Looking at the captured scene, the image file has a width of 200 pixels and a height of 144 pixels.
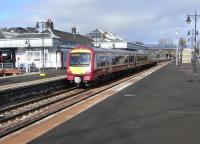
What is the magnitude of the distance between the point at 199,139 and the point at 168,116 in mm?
→ 3880

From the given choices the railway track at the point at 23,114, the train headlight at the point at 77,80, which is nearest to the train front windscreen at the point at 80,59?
the train headlight at the point at 77,80

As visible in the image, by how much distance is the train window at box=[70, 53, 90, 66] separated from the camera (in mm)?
30914

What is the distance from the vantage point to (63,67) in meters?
67.4

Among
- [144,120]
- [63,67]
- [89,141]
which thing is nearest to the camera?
[89,141]

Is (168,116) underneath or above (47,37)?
underneath

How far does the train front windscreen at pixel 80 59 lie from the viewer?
30.9 meters

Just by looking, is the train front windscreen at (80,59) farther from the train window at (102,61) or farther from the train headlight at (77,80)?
the train window at (102,61)

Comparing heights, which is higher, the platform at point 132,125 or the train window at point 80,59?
the train window at point 80,59

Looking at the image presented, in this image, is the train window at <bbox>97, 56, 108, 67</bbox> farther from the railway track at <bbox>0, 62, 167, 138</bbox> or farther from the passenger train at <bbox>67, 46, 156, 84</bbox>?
the railway track at <bbox>0, 62, 167, 138</bbox>

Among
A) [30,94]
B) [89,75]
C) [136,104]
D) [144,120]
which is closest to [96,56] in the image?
[89,75]

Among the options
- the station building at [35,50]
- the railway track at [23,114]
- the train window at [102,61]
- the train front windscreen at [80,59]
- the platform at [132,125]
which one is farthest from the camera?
the station building at [35,50]

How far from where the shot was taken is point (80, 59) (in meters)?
31.1

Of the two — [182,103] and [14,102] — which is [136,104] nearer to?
[182,103]

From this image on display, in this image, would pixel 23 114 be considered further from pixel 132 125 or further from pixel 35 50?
pixel 35 50
